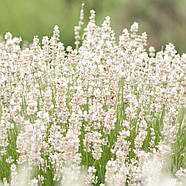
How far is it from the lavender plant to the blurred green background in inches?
214

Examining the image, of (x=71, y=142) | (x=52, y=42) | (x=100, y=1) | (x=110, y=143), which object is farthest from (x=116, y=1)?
(x=71, y=142)

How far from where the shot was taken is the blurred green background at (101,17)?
30.7 ft

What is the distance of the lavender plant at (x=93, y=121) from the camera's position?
8.58ft

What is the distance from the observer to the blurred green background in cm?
934

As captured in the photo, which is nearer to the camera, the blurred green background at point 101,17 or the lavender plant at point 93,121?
the lavender plant at point 93,121

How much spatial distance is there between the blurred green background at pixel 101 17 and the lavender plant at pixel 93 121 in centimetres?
545

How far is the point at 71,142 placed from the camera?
247 centimetres

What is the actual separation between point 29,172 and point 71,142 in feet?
1.51

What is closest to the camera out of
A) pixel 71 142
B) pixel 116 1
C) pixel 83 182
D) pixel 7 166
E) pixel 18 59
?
pixel 71 142

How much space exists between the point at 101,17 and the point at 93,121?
6.74m

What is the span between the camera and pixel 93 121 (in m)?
3.27

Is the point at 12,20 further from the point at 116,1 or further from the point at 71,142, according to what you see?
the point at 71,142

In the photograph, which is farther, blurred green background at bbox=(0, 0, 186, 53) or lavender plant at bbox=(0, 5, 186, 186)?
blurred green background at bbox=(0, 0, 186, 53)

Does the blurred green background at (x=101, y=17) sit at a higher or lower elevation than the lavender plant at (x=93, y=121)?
higher
